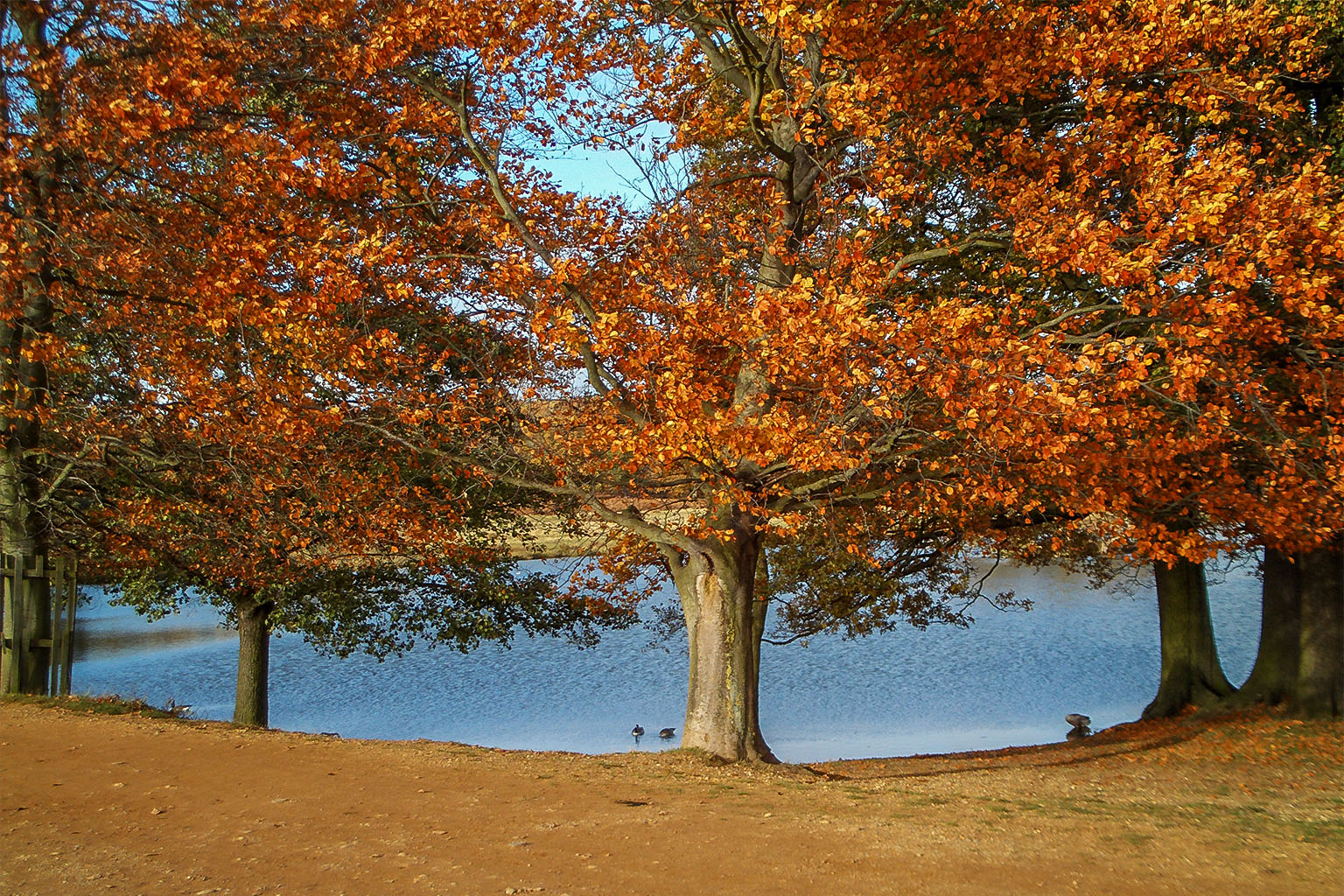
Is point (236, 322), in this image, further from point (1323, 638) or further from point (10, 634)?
point (1323, 638)

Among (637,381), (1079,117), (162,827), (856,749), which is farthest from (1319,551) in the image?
(162,827)

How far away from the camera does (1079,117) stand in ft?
45.2

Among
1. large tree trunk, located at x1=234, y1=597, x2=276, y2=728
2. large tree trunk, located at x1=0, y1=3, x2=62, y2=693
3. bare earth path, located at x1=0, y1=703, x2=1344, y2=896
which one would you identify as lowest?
bare earth path, located at x1=0, y1=703, x2=1344, y2=896

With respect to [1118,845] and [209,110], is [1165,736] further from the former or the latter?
[209,110]

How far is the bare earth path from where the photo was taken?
250 inches

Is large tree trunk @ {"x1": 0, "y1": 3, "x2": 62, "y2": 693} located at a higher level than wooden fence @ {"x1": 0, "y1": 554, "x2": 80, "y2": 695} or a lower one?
higher

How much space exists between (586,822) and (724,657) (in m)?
4.47

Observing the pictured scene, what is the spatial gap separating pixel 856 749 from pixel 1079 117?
12.0 metres

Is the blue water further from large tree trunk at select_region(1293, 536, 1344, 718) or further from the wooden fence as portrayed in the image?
→ the wooden fence

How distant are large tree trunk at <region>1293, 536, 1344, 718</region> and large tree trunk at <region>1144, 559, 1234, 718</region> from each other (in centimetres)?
205

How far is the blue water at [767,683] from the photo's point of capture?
70.5 feet

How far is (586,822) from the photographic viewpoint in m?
7.85

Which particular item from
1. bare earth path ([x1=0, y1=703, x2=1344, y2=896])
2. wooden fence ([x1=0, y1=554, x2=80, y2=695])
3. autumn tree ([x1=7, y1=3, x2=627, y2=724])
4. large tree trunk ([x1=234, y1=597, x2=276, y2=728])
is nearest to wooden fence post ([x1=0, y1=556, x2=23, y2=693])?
wooden fence ([x1=0, y1=554, x2=80, y2=695])

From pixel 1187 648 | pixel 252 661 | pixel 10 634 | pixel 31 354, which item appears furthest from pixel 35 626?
pixel 1187 648
